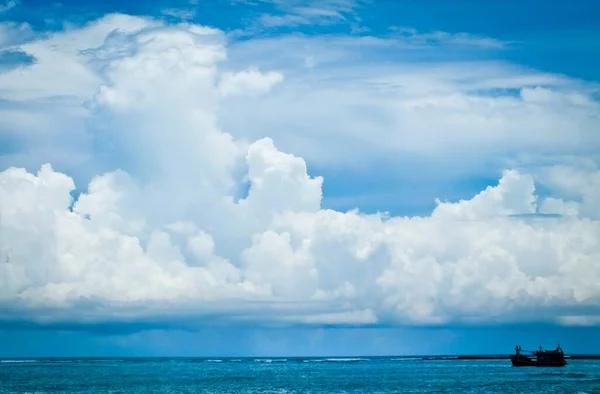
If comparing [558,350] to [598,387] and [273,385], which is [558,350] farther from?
[273,385]

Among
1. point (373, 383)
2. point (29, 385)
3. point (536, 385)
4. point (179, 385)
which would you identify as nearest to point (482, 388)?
point (536, 385)

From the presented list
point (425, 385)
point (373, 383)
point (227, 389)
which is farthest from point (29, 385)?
point (425, 385)

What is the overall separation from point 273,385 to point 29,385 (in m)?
34.4

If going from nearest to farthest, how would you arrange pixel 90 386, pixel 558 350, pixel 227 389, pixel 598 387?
pixel 598 387, pixel 227 389, pixel 90 386, pixel 558 350

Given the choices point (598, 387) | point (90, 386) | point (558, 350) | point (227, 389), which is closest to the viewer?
point (598, 387)

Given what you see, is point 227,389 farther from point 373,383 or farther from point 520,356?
point 520,356

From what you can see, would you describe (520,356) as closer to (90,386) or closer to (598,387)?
(598,387)

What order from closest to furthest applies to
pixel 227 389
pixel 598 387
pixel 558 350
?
pixel 598 387, pixel 227 389, pixel 558 350

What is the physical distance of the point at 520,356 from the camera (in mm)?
154125

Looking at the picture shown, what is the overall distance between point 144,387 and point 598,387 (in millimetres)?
57773

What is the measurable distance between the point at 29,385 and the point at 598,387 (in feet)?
248

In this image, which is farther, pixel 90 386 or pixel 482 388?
pixel 90 386

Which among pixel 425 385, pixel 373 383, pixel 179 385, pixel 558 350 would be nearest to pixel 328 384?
pixel 373 383

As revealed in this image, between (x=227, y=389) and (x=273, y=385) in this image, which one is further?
(x=273, y=385)
